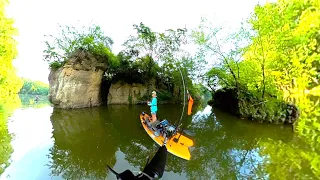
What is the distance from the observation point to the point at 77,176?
7.70 m

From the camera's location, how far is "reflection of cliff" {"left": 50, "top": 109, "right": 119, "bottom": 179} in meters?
8.12

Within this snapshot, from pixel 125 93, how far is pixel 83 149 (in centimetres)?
1865

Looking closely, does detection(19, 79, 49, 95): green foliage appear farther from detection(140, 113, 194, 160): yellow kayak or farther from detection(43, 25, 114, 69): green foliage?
detection(140, 113, 194, 160): yellow kayak

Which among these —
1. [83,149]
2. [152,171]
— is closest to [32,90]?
[83,149]

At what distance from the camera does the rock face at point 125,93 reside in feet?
94.0

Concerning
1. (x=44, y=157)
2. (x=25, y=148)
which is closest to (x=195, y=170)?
(x=44, y=157)

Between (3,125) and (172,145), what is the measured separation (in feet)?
39.1

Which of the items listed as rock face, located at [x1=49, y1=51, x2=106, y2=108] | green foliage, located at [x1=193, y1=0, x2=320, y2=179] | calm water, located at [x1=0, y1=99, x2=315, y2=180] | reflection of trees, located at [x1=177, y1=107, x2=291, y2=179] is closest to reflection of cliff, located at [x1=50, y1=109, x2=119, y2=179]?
calm water, located at [x1=0, y1=99, x2=315, y2=180]

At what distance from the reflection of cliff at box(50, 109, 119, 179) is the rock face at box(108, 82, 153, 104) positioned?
477 inches

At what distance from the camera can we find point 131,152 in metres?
10.0

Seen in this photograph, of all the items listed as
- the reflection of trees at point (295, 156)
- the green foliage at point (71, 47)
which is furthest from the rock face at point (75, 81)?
the reflection of trees at point (295, 156)

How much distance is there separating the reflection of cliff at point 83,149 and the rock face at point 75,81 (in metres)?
7.41

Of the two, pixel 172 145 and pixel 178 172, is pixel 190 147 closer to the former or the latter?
pixel 172 145

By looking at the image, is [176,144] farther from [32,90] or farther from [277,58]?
[32,90]
